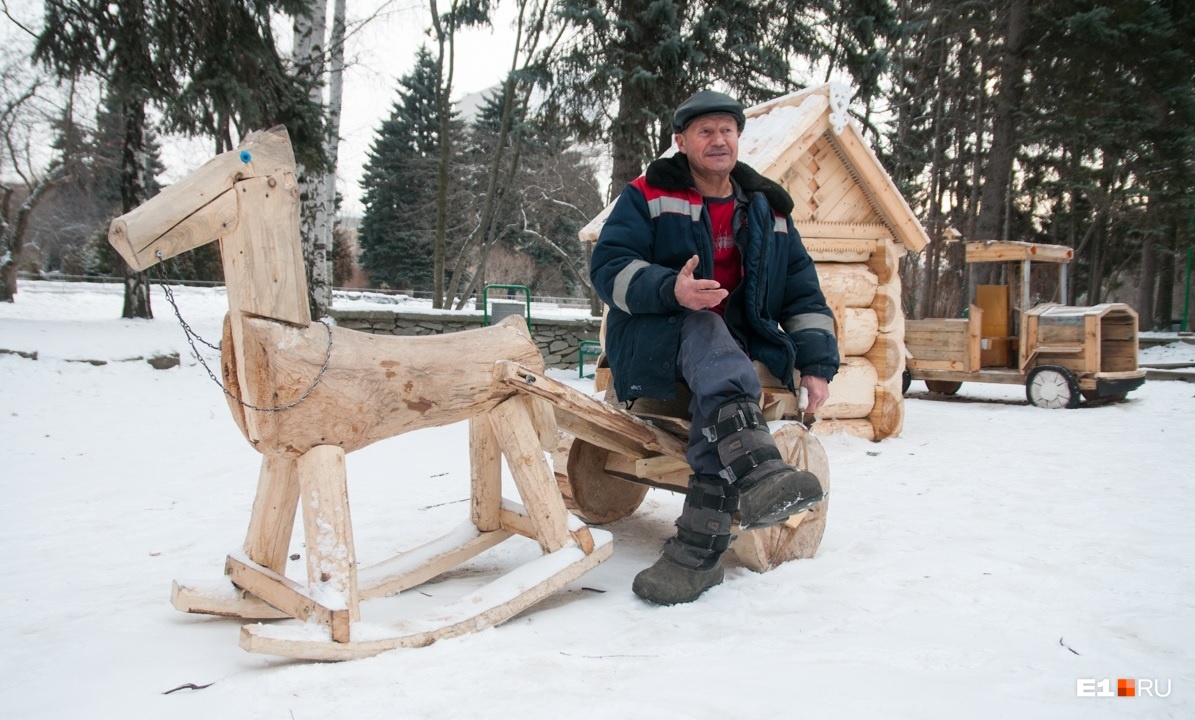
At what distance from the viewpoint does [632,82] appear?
11.1 metres

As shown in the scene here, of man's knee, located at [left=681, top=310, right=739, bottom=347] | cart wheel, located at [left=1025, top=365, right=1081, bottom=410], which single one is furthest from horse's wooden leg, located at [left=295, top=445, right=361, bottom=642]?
cart wheel, located at [left=1025, top=365, right=1081, bottom=410]

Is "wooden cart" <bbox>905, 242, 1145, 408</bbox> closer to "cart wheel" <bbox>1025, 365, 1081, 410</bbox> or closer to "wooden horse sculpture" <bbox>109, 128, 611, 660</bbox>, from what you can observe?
"cart wheel" <bbox>1025, 365, 1081, 410</bbox>

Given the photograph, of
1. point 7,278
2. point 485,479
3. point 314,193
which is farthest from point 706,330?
point 7,278

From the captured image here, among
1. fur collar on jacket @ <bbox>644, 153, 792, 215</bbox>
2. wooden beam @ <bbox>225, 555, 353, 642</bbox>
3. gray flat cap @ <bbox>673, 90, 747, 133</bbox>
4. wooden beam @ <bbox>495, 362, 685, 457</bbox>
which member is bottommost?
wooden beam @ <bbox>225, 555, 353, 642</bbox>

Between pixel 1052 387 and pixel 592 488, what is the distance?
736cm

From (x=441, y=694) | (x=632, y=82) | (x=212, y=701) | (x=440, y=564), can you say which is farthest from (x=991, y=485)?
(x=632, y=82)

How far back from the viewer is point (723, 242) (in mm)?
2959

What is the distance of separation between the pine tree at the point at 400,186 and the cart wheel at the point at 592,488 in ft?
91.1

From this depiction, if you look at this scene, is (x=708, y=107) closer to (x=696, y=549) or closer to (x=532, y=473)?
(x=532, y=473)

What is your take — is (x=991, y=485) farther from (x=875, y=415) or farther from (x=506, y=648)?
(x=506, y=648)

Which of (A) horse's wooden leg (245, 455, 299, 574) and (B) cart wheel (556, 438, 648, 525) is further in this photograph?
(B) cart wheel (556, 438, 648, 525)

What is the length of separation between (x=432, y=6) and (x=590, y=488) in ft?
50.2

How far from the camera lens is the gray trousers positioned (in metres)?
2.53

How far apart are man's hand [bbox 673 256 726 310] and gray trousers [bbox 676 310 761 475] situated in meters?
0.18
